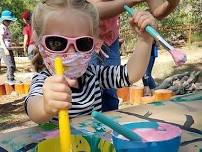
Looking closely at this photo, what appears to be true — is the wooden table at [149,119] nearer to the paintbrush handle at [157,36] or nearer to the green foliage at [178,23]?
the paintbrush handle at [157,36]

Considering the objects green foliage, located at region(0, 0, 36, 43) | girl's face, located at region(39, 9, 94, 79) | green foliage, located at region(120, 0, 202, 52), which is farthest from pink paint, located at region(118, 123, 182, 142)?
green foliage, located at region(0, 0, 36, 43)

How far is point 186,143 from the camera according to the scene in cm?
72

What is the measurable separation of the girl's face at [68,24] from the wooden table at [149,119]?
0.59 ft

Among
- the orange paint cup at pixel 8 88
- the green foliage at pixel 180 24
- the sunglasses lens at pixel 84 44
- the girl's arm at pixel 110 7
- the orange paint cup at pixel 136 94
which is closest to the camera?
the sunglasses lens at pixel 84 44

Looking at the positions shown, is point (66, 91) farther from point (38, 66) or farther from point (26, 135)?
point (38, 66)

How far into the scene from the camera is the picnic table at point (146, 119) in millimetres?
727

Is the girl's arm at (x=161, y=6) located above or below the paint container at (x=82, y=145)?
above

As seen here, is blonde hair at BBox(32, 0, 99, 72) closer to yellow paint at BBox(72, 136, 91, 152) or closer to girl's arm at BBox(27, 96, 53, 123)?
girl's arm at BBox(27, 96, 53, 123)

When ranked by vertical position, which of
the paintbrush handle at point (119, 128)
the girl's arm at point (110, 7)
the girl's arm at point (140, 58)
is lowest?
the paintbrush handle at point (119, 128)

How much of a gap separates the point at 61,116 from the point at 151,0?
92 centimetres

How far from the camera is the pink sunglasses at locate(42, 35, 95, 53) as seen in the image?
31.7 inches

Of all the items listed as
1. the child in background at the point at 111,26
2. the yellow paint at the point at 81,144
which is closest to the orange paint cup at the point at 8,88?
the child in background at the point at 111,26

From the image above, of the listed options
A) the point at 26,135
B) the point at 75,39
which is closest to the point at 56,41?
the point at 75,39

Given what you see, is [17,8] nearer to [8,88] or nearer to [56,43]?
A: [8,88]
